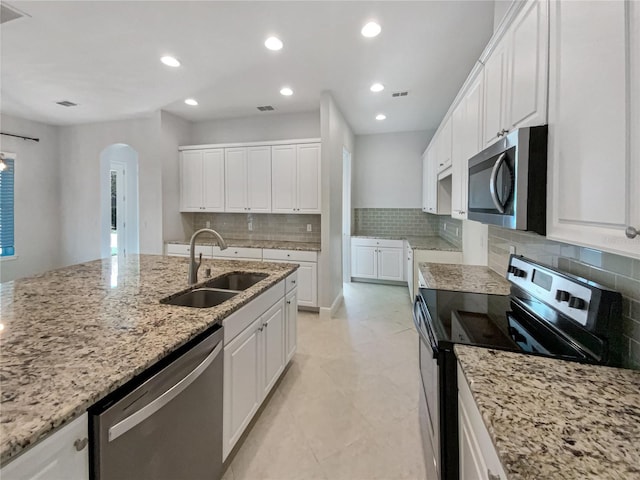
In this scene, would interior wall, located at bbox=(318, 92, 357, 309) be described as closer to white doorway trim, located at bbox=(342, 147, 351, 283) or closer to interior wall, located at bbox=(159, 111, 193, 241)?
white doorway trim, located at bbox=(342, 147, 351, 283)

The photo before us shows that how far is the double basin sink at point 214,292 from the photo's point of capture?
1770 mm

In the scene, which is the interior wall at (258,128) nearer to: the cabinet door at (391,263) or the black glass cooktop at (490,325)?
the cabinet door at (391,263)

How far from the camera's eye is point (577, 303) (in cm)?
105

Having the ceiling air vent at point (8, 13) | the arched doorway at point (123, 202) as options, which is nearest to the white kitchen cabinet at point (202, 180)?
the arched doorway at point (123, 202)

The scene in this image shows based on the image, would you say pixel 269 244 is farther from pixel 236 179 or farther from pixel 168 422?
pixel 168 422

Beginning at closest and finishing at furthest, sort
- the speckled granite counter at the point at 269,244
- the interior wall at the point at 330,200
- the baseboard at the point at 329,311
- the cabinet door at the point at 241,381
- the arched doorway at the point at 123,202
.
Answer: the cabinet door at the point at 241,381, the interior wall at the point at 330,200, the baseboard at the point at 329,311, the speckled granite counter at the point at 269,244, the arched doorway at the point at 123,202

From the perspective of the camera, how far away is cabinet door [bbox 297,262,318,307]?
3.87m

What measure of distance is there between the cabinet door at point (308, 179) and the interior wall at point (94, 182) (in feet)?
7.12

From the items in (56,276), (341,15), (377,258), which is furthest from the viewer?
(377,258)

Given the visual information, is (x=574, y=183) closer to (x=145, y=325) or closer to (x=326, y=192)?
(x=145, y=325)

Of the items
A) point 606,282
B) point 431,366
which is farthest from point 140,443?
point 606,282

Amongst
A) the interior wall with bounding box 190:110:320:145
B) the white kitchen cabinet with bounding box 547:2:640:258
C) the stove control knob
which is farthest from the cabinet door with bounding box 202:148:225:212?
the stove control knob

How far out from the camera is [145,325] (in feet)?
3.99

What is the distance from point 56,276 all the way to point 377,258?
4330mm
